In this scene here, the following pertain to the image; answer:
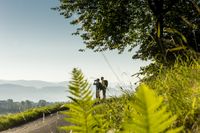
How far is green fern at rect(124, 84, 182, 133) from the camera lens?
→ 360 millimetres

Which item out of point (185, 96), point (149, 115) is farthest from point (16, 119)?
point (149, 115)

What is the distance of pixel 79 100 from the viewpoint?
21.4 inches

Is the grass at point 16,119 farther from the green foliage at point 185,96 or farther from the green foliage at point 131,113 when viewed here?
the green foliage at point 131,113

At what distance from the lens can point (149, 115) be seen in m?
0.36

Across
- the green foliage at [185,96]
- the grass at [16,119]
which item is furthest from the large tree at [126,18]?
the green foliage at [185,96]

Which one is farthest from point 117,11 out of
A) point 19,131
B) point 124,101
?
point 124,101

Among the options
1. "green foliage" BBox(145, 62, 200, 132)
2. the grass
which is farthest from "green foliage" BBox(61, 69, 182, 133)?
the grass

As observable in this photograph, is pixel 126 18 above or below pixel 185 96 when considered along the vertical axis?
above

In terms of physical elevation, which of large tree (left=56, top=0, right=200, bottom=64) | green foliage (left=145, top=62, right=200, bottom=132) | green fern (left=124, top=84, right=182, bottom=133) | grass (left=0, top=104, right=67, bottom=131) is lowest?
green fern (left=124, top=84, right=182, bottom=133)

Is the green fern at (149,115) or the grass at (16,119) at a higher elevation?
the grass at (16,119)

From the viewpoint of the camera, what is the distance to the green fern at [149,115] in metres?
0.36

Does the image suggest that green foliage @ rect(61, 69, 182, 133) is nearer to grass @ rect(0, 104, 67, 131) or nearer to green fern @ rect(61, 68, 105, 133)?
green fern @ rect(61, 68, 105, 133)

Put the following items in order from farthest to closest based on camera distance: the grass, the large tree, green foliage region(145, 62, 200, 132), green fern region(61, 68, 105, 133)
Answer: the large tree, the grass, green foliage region(145, 62, 200, 132), green fern region(61, 68, 105, 133)

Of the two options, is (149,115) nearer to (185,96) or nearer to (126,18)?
(185,96)
